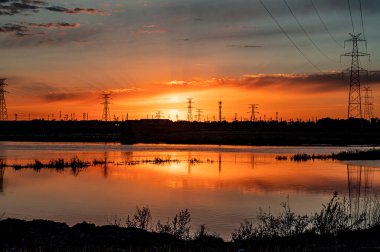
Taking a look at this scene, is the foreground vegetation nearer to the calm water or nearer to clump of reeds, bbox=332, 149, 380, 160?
the calm water

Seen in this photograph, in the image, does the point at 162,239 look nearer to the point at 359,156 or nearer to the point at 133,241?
the point at 133,241

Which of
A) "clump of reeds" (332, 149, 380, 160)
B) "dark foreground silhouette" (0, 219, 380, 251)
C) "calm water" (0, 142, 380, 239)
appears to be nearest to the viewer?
"dark foreground silhouette" (0, 219, 380, 251)

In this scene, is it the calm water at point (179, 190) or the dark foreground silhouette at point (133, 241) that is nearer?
the dark foreground silhouette at point (133, 241)

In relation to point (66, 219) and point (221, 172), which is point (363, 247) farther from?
point (221, 172)

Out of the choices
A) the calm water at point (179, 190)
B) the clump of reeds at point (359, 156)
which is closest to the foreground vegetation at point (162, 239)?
the calm water at point (179, 190)

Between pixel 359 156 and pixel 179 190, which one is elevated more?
pixel 359 156

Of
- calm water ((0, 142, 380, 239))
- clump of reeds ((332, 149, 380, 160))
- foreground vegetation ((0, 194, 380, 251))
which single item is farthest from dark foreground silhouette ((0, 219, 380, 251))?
clump of reeds ((332, 149, 380, 160))

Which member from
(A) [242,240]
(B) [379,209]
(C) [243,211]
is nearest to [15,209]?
(C) [243,211]

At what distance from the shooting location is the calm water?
24016 mm

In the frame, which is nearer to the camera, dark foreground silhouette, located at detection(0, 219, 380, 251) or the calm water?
dark foreground silhouette, located at detection(0, 219, 380, 251)

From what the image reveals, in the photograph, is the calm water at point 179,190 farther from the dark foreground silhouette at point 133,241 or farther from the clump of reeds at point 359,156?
the clump of reeds at point 359,156

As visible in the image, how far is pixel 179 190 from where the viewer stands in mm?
33062

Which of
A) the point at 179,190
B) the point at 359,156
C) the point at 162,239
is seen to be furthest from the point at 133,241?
the point at 359,156

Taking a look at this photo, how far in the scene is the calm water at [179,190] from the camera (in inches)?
945
